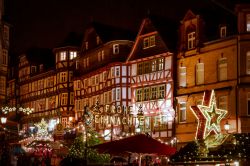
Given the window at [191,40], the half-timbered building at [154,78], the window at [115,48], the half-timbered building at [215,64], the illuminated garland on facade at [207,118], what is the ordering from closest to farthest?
the illuminated garland on facade at [207,118] < the half-timbered building at [215,64] < the window at [191,40] < the half-timbered building at [154,78] < the window at [115,48]

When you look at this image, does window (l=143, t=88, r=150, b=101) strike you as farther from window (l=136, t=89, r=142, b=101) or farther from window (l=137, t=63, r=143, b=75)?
window (l=137, t=63, r=143, b=75)

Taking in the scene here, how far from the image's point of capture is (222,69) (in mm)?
44188

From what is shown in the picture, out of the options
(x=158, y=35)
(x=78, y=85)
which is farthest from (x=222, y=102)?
(x=78, y=85)

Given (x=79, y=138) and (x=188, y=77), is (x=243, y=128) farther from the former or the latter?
(x=79, y=138)

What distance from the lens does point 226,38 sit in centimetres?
4369

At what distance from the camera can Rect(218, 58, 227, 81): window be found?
43.9m

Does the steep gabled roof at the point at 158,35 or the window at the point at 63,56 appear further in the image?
the window at the point at 63,56

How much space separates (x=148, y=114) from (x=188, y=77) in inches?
268

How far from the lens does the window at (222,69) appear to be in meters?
43.9

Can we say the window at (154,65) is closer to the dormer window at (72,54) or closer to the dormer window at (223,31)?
the dormer window at (223,31)

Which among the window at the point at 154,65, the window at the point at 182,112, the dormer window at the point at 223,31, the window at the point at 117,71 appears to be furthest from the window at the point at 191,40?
the window at the point at 117,71

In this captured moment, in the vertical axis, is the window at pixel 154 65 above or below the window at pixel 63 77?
below

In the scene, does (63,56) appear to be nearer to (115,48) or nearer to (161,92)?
(115,48)

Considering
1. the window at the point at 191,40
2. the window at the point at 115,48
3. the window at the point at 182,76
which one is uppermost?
the window at the point at 115,48
